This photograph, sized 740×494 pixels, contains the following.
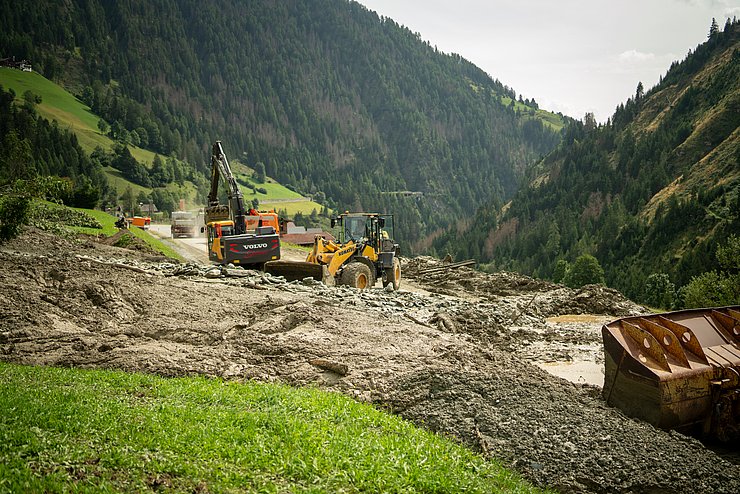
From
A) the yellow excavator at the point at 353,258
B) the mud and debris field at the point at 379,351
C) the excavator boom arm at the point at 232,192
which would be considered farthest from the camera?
the excavator boom arm at the point at 232,192

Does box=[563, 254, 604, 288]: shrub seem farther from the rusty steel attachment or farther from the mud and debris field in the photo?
the rusty steel attachment

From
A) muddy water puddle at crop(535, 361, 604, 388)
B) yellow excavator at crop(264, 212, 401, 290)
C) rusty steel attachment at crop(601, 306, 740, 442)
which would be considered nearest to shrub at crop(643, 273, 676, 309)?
yellow excavator at crop(264, 212, 401, 290)

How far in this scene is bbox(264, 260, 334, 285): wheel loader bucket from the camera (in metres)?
21.5

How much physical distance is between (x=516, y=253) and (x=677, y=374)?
114 m

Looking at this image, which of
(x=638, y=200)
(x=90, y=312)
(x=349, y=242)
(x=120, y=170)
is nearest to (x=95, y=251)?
(x=349, y=242)

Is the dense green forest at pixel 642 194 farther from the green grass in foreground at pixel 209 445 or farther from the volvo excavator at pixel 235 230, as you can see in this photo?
the green grass in foreground at pixel 209 445

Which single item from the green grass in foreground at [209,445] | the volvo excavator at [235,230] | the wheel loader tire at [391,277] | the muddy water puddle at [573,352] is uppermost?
the volvo excavator at [235,230]

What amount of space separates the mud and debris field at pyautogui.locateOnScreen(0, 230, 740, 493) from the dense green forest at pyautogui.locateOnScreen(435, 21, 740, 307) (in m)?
42.1

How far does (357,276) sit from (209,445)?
16387 millimetres

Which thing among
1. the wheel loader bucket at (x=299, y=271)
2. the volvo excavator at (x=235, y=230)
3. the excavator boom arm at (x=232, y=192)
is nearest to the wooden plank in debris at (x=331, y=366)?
the wheel loader bucket at (x=299, y=271)

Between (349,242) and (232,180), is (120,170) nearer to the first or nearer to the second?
(232,180)

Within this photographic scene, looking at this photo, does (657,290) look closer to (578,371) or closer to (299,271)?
(299,271)

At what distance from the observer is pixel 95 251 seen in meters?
24.9

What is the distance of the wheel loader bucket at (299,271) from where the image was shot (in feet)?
70.4
